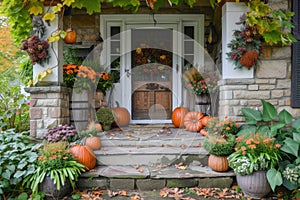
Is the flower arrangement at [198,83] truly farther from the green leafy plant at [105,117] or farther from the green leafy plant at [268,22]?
the green leafy plant at [105,117]

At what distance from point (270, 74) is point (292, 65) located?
0.97 feet

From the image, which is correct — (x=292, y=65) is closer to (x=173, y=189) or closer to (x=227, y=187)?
(x=227, y=187)

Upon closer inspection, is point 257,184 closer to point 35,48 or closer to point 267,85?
point 267,85

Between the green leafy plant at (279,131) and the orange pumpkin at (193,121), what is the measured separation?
0.88 m

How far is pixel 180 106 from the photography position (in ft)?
15.5

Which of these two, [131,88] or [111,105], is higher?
[131,88]

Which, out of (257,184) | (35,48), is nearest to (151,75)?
(35,48)

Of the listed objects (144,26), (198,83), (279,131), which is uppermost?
(144,26)

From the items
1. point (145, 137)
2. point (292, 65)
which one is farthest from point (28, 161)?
point (292, 65)

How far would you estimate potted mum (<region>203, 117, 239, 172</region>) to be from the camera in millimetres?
2867

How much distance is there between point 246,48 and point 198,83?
1115 millimetres

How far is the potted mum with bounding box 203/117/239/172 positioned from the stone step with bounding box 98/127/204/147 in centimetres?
40

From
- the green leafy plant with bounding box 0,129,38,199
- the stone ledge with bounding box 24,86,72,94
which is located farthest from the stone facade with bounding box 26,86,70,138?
the green leafy plant with bounding box 0,129,38,199

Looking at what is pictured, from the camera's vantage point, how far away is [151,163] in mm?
3172
